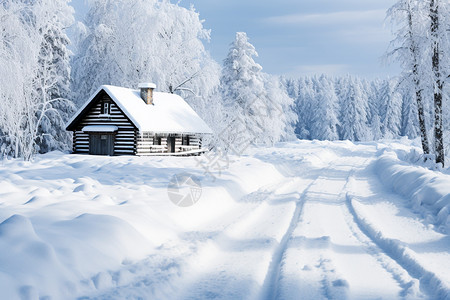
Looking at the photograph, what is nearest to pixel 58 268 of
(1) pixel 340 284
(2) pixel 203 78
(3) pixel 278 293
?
(3) pixel 278 293

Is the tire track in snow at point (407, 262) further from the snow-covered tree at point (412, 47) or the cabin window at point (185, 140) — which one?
the cabin window at point (185, 140)

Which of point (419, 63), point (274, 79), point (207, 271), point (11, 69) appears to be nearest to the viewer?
point (207, 271)

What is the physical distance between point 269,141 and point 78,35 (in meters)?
20.0

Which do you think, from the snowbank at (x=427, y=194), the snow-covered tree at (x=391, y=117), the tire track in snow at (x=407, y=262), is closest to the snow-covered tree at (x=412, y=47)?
the snowbank at (x=427, y=194)

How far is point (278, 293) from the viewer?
4512mm

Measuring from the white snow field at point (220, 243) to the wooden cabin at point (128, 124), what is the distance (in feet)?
39.9

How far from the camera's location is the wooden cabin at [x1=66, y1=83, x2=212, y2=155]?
23359 mm

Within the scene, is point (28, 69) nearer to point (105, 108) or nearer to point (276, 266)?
point (105, 108)

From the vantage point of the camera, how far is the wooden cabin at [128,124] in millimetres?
23359

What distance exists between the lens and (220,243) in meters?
6.70

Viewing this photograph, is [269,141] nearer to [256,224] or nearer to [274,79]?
[274,79]

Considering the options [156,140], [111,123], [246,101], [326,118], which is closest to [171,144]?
[156,140]

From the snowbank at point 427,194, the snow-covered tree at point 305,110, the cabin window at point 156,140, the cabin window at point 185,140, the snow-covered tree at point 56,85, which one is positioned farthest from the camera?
the snow-covered tree at point 305,110

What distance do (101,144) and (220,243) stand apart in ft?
67.2
